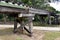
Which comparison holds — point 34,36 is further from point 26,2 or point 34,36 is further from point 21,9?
point 26,2

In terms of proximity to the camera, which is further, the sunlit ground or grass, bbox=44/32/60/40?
grass, bbox=44/32/60/40

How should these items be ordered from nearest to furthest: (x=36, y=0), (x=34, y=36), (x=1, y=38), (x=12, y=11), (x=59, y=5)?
(x=1, y=38)
(x=12, y=11)
(x=34, y=36)
(x=36, y=0)
(x=59, y=5)

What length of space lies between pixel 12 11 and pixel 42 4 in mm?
13688

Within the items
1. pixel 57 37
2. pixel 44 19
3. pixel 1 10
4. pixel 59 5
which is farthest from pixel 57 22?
pixel 1 10

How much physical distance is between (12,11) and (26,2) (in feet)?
42.8

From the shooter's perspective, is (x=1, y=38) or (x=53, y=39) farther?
(x=53, y=39)

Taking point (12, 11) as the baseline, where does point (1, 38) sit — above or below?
below

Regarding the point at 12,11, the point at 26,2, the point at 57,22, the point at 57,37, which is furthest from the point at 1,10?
the point at 57,22

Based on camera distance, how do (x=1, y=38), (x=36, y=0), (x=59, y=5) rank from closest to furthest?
1. (x=1, y=38)
2. (x=36, y=0)
3. (x=59, y=5)

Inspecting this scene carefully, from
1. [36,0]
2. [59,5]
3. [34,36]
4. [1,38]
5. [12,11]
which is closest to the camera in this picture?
[1,38]

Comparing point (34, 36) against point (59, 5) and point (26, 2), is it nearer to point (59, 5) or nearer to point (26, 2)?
point (26, 2)

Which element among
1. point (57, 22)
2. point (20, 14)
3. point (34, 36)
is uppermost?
point (20, 14)

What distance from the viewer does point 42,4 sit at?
2709cm

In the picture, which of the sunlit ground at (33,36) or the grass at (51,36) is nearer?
the sunlit ground at (33,36)
